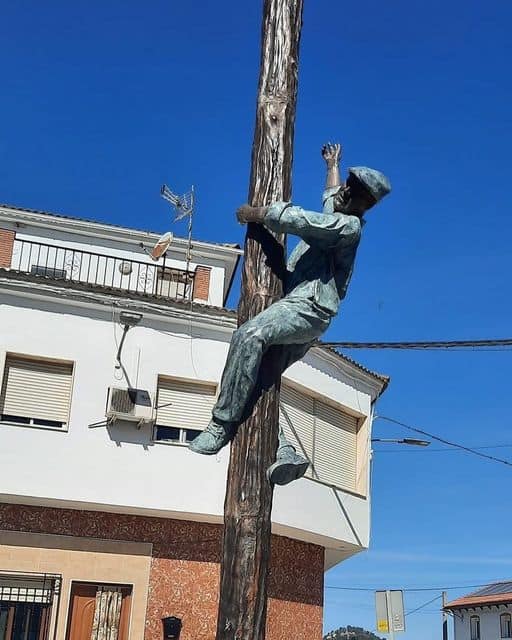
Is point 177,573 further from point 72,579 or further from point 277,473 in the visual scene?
point 277,473

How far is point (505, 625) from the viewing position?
52812 mm

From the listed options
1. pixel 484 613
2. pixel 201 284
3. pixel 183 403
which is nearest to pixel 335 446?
pixel 183 403

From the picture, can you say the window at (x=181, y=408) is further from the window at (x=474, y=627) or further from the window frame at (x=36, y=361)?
the window at (x=474, y=627)

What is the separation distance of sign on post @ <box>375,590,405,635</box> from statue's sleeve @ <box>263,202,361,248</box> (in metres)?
11.5

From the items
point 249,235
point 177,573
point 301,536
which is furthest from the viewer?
point 301,536

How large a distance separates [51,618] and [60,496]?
199 centimetres

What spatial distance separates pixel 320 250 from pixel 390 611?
37.8 ft

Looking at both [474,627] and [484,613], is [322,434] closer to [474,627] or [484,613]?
[484,613]

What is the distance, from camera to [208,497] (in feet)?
52.8

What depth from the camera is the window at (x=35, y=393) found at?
15836 millimetres

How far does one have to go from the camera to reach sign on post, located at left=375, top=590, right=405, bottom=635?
1531cm

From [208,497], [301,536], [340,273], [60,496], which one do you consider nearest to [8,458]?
[60,496]

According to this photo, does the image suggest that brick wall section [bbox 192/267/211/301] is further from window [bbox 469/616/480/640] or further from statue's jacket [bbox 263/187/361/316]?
window [bbox 469/616/480/640]

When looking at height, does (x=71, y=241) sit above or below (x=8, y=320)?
above
